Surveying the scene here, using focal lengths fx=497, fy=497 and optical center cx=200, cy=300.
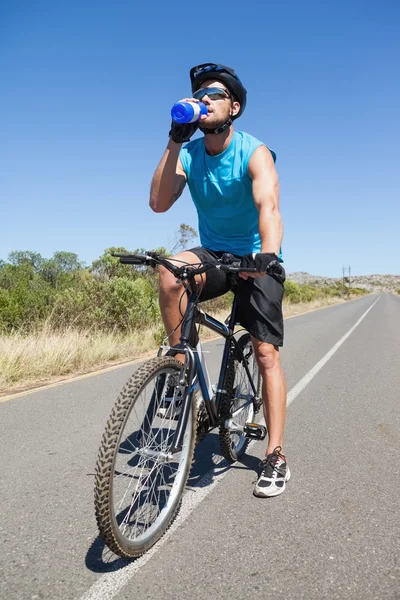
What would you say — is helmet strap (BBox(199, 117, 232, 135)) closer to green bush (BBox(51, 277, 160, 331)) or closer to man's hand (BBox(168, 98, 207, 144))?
man's hand (BBox(168, 98, 207, 144))

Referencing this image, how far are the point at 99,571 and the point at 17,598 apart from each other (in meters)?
0.36

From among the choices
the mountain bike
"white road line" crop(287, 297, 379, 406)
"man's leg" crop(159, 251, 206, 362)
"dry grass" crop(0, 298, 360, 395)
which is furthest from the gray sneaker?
"dry grass" crop(0, 298, 360, 395)

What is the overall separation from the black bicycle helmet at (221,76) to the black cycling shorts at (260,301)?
0.98 metres

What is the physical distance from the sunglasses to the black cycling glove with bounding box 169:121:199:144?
21 cm

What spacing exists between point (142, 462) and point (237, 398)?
127 centimetres

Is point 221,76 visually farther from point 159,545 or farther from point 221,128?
point 159,545

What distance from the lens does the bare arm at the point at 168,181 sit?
120 inches

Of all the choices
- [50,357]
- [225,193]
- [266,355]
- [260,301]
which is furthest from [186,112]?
[50,357]

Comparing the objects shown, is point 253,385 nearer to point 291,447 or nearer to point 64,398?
point 291,447

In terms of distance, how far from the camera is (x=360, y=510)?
2.93 meters

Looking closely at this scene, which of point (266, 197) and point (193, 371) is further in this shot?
point (266, 197)

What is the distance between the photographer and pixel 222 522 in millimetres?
2725

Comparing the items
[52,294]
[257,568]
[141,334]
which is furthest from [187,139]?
[52,294]

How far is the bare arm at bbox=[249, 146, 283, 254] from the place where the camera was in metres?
2.85
